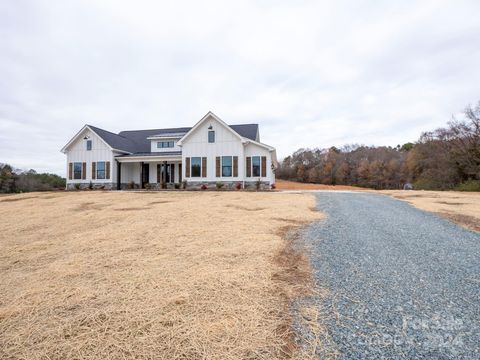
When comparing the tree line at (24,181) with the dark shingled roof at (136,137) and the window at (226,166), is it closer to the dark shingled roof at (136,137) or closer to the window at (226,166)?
the dark shingled roof at (136,137)

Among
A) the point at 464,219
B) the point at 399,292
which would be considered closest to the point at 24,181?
the point at 399,292

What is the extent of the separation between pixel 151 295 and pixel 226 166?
16556 mm

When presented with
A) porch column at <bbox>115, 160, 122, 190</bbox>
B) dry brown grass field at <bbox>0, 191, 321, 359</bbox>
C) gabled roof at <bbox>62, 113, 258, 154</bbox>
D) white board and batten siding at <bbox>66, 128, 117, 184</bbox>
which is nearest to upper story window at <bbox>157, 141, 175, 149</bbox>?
gabled roof at <bbox>62, 113, 258, 154</bbox>

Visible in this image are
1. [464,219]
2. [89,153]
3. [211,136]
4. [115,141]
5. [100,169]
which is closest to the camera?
[464,219]

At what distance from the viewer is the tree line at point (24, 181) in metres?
22.4

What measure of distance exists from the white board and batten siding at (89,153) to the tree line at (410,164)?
32567mm

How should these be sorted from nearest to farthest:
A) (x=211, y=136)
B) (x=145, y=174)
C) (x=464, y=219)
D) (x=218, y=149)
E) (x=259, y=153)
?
(x=464, y=219), (x=259, y=153), (x=218, y=149), (x=211, y=136), (x=145, y=174)

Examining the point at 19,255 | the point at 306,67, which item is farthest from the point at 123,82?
the point at 19,255

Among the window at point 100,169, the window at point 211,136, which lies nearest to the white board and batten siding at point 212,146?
the window at point 211,136

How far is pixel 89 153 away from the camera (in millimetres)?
21438

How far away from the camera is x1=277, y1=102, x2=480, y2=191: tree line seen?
73.2 ft

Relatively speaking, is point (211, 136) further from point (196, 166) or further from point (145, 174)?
point (145, 174)

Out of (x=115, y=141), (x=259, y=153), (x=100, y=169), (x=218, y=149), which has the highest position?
(x=115, y=141)

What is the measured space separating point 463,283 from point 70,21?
63.2 ft
